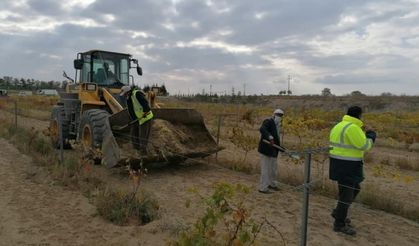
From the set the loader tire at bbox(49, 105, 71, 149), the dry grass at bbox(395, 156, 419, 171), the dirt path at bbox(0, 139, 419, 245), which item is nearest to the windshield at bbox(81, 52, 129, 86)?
the loader tire at bbox(49, 105, 71, 149)

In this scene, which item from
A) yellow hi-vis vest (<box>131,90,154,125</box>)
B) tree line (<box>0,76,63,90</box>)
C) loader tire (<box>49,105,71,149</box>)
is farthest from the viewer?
tree line (<box>0,76,63,90</box>)

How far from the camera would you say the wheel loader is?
9625 millimetres

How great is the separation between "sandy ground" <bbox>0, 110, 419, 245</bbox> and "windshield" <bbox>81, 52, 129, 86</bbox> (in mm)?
3286

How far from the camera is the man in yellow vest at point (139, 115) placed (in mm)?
9448

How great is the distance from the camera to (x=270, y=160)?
28.1 ft

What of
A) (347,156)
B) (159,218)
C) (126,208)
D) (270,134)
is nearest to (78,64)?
(270,134)

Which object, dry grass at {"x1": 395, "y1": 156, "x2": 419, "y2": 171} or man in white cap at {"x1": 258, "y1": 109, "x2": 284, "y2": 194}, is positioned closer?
man in white cap at {"x1": 258, "y1": 109, "x2": 284, "y2": 194}

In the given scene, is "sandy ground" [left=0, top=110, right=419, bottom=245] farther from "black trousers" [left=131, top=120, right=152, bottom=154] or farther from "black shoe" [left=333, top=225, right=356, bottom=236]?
"black trousers" [left=131, top=120, right=152, bottom=154]

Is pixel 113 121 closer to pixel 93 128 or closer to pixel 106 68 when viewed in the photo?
pixel 93 128

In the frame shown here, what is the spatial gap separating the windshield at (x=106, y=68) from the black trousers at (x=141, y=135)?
106 inches

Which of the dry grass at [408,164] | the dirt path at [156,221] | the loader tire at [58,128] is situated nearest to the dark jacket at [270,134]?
the dirt path at [156,221]

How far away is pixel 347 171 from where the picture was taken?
20.5 feet

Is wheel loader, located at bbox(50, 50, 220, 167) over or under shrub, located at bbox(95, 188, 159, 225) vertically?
over

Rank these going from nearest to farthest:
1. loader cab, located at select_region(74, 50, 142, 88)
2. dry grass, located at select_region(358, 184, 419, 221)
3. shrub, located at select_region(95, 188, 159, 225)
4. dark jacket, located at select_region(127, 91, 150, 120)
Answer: shrub, located at select_region(95, 188, 159, 225)
dry grass, located at select_region(358, 184, 419, 221)
dark jacket, located at select_region(127, 91, 150, 120)
loader cab, located at select_region(74, 50, 142, 88)
